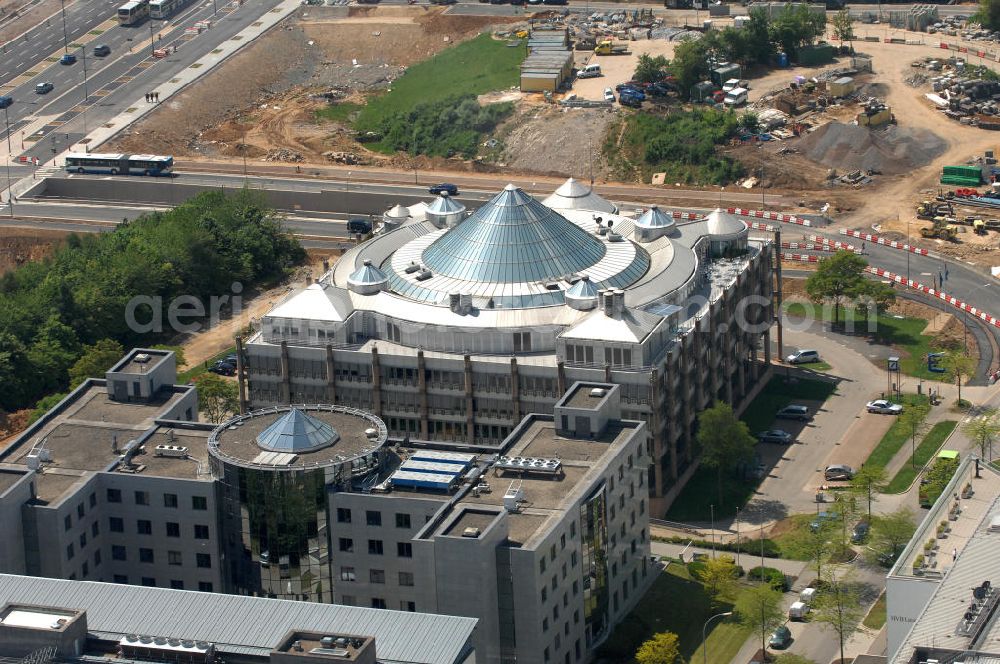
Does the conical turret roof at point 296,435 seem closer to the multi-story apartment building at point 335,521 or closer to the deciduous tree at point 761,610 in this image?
the multi-story apartment building at point 335,521

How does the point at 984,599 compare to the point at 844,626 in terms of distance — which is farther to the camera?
the point at 844,626

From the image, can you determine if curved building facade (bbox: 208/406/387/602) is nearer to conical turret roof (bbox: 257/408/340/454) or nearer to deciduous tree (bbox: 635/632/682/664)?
conical turret roof (bbox: 257/408/340/454)

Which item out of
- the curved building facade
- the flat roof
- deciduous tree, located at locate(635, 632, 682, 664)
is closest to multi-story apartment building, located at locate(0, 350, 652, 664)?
the curved building facade

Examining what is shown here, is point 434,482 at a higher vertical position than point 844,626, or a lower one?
higher

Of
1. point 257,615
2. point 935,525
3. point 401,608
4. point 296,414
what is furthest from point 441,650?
point 935,525

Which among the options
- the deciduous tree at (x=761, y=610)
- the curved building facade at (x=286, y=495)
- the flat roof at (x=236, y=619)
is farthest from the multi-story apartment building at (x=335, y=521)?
the flat roof at (x=236, y=619)

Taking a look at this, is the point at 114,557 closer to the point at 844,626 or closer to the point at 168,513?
the point at 168,513

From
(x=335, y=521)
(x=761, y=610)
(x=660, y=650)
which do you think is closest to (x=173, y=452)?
(x=335, y=521)
